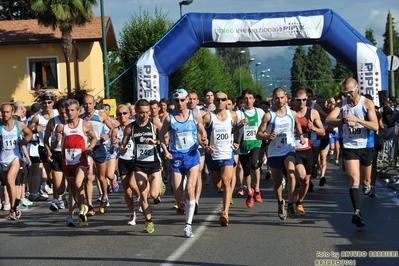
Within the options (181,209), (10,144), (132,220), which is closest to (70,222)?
(132,220)

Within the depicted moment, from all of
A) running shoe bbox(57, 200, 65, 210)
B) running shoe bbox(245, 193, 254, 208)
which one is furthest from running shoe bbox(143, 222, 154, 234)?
running shoe bbox(57, 200, 65, 210)

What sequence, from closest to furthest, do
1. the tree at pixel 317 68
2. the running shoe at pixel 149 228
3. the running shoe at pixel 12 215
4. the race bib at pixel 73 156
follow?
the running shoe at pixel 149 228, the race bib at pixel 73 156, the running shoe at pixel 12 215, the tree at pixel 317 68

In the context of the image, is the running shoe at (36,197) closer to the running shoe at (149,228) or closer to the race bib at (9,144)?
the race bib at (9,144)

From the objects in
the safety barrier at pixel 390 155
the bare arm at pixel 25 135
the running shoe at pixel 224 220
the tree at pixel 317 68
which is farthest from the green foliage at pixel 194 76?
the tree at pixel 317 68

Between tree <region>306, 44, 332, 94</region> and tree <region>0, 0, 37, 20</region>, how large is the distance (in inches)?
3903

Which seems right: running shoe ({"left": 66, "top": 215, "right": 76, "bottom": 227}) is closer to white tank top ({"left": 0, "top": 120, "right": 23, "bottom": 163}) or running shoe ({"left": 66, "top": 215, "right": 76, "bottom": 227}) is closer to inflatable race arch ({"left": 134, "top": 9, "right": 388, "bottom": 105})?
white tank top ({"left": 0, "top": 120, "right": 23, "bottom": 163})

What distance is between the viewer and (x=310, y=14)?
23.7 metres

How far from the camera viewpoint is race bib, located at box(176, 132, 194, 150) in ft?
37.1

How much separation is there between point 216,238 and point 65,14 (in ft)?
98.5

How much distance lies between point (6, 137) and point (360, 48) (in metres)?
12.5

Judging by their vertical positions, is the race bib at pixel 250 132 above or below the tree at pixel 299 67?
below

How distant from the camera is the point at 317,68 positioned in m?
158

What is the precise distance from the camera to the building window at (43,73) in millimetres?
43312

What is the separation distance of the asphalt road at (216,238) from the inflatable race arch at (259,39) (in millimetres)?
8772
